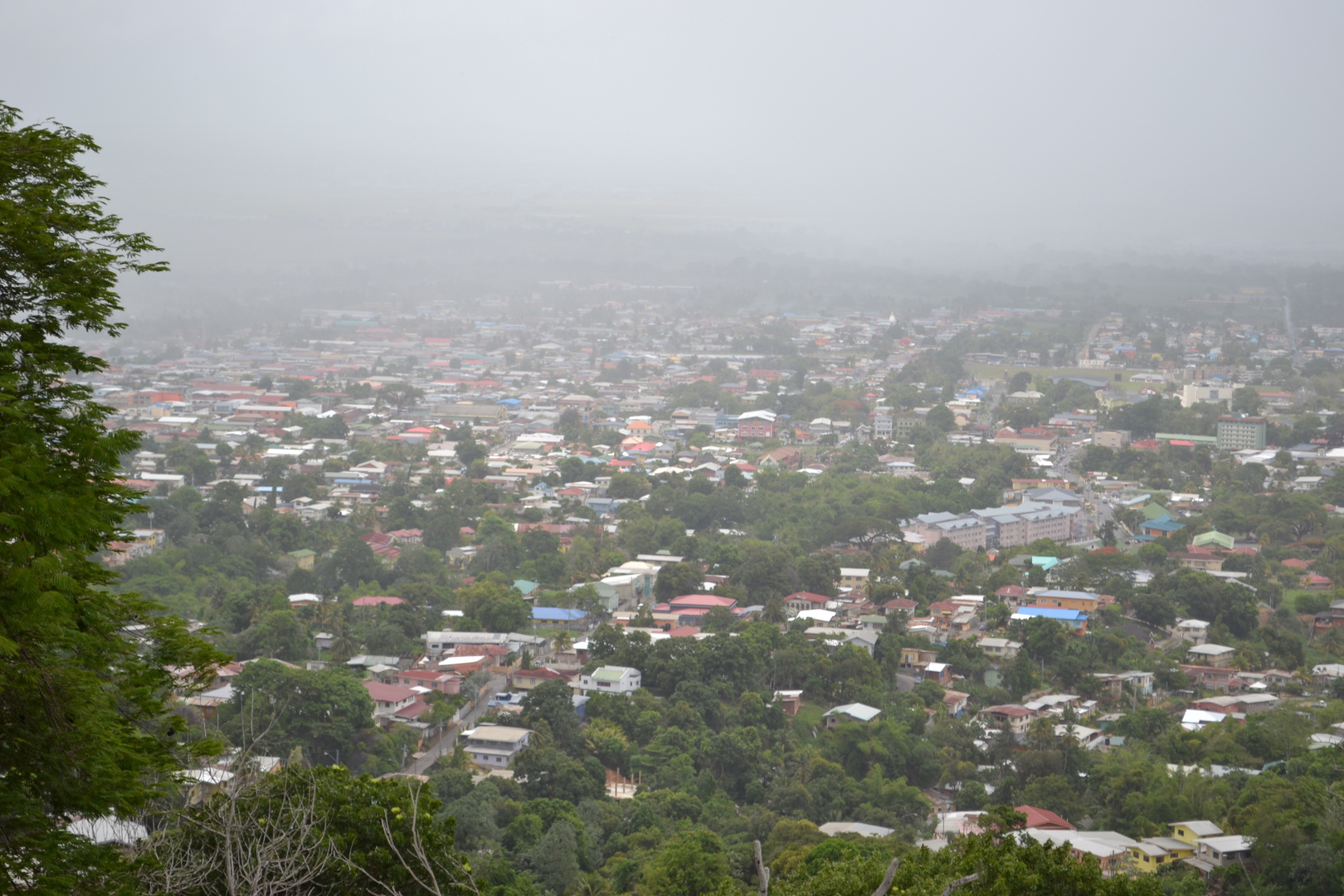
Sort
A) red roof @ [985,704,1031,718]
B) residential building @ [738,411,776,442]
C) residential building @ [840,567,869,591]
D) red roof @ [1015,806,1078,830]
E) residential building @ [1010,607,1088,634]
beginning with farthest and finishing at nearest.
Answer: residential building @ [738,411,776,442] → residential building @ [840,567,869,591] → residential building @ [1010,607,1088,634] → red roof @ [985,704,1031,718] → red roof @ [1015,806,1078,830]

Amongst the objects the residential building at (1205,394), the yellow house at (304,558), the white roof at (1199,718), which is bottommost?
the yellow house at (304,558)

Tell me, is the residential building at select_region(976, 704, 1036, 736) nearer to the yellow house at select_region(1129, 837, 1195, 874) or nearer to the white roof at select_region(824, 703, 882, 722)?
the white roof at select_region(824, 703, 882, 722)

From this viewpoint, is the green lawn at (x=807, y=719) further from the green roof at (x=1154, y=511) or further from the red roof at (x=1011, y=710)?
the green roof at (x=1154, y=511)

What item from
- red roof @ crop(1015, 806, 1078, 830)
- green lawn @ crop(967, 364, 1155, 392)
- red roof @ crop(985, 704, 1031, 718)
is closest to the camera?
red roof @ crop(1015, 806, 1078, 830)

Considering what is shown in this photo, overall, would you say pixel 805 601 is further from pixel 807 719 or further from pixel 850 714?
pixel 850 714

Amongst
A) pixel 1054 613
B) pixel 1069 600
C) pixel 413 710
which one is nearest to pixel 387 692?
pixel 413 710

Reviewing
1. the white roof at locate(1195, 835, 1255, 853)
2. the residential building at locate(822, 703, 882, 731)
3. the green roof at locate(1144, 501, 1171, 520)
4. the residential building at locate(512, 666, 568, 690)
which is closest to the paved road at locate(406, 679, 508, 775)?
the residential building at locate(512, 666, 568, 690)

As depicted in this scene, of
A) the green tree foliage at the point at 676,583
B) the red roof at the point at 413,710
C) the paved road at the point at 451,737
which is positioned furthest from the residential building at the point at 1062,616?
→ the red roof at the point at 413,710
